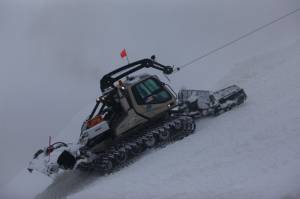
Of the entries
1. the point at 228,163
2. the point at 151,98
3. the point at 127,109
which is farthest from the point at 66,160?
the point at 228,163

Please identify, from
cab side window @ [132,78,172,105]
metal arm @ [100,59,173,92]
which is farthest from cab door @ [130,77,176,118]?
metal arm @ [100,59,173,92]

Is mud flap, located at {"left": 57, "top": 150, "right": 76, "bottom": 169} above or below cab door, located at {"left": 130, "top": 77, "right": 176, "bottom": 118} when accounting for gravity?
below

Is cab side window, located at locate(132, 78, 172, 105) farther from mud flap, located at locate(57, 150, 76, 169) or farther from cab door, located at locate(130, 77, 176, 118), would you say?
mud flap, located at locate(57, 150, 76, 169)

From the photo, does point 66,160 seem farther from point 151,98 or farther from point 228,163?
point 228,163

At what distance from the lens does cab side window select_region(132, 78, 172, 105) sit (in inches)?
594

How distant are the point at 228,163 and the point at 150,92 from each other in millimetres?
4499

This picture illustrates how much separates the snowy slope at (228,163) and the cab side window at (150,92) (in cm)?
149

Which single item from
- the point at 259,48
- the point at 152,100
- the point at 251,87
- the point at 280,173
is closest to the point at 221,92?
the point at 251,87

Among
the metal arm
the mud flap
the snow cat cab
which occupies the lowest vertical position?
the mud flap

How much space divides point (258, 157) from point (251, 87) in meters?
6.86

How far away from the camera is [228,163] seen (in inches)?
452

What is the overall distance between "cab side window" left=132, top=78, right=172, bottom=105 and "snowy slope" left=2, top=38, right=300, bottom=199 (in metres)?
Answer: 1.49

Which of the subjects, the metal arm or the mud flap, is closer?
A: the mud flap

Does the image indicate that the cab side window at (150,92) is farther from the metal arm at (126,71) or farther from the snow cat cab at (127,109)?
the metal arm at (126,71)
